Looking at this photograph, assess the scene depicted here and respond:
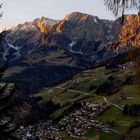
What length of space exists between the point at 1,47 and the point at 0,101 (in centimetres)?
231

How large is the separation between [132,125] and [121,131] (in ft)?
17.5

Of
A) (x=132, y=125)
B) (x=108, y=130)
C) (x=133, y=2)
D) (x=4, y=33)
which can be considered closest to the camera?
(x=133, y=2)

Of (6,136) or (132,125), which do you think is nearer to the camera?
(6,136)

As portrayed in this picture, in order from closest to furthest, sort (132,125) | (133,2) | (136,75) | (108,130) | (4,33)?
(133,2), (136,75), (4,33), (132,125), (108,130)

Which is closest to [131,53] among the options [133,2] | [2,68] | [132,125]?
[133,2]

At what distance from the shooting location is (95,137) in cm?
19225

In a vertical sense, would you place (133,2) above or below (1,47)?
above

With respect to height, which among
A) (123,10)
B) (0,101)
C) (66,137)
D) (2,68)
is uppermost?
(123,10)

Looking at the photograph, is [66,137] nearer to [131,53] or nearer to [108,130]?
[108,130]

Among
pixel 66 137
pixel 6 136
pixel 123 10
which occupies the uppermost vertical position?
pixel 123 10

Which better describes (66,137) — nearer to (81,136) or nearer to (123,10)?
(81,136)

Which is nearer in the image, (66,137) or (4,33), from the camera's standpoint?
(4,33)

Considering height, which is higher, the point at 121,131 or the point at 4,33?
the point at 4,33

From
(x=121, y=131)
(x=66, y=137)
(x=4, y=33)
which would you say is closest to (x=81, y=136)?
(x=66, y=137)
